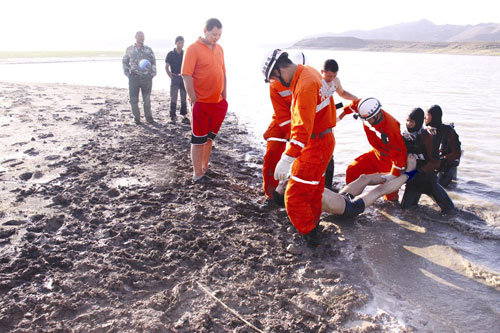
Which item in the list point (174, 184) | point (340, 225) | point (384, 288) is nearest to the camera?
point (384, 288)

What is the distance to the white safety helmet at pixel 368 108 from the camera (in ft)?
14.4

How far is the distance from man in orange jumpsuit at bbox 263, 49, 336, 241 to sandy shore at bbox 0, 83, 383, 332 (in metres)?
0.41

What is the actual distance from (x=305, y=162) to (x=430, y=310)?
1.56m

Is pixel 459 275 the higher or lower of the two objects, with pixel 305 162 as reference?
lower

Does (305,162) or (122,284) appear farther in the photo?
(305,162)

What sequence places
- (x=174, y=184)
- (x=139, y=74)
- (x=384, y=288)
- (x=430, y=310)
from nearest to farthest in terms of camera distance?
(x=430, y=310) < (x=384, y=288) < (x=174, y=184) < (x=139, y=74)

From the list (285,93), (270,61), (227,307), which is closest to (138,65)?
(285,93)

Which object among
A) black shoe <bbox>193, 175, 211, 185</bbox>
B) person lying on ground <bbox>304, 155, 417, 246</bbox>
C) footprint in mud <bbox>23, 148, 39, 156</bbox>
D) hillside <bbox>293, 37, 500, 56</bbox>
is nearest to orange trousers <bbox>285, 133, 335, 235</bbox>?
person lying on ground <bbox>304, 155, 417, 246</bbox>

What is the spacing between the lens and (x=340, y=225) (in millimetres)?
4363

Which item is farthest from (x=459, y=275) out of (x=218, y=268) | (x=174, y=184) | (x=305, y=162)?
(x=174, y=184)

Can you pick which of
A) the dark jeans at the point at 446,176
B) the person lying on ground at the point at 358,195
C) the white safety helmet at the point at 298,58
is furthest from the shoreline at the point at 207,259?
the white safety helmet at the point at 298,58

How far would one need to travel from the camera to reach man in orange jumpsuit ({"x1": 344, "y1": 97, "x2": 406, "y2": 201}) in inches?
174

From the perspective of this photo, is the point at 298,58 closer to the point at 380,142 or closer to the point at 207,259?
the point at 380,142

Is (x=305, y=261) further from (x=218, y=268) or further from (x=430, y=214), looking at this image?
(x=430, y=214)
